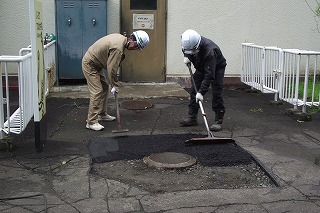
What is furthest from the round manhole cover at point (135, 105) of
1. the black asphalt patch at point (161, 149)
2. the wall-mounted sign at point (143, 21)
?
the wall-mounted sign at point (143, 21)

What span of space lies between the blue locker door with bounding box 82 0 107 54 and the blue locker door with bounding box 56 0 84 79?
0.13 meters

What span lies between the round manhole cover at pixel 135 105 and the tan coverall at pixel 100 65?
1274 mm

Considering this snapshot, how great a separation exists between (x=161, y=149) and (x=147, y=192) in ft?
4.29

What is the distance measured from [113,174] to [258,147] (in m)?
2.13

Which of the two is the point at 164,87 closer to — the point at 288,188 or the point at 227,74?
the point at 227,74

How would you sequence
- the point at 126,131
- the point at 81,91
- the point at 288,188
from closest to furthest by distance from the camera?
the point at 288,188
the point at 126,131
the point at 81,91

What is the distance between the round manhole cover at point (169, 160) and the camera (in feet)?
15.8

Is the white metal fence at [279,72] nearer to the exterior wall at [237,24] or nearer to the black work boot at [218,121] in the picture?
the exterior wall at [237,24]

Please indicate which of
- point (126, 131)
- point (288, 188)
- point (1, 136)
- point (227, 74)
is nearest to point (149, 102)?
point (126, 131)

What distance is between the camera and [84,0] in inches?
357

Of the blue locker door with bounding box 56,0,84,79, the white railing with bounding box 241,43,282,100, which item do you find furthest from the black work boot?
the blue locker door with bounding box 56,0,84,79

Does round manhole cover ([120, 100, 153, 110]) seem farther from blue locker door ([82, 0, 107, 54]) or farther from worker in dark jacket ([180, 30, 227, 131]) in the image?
blue locker door ([82, 0, 107, 54])

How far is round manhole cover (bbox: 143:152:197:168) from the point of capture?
4.82 metres

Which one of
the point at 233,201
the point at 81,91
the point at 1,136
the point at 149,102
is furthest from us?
the point at 81,91
